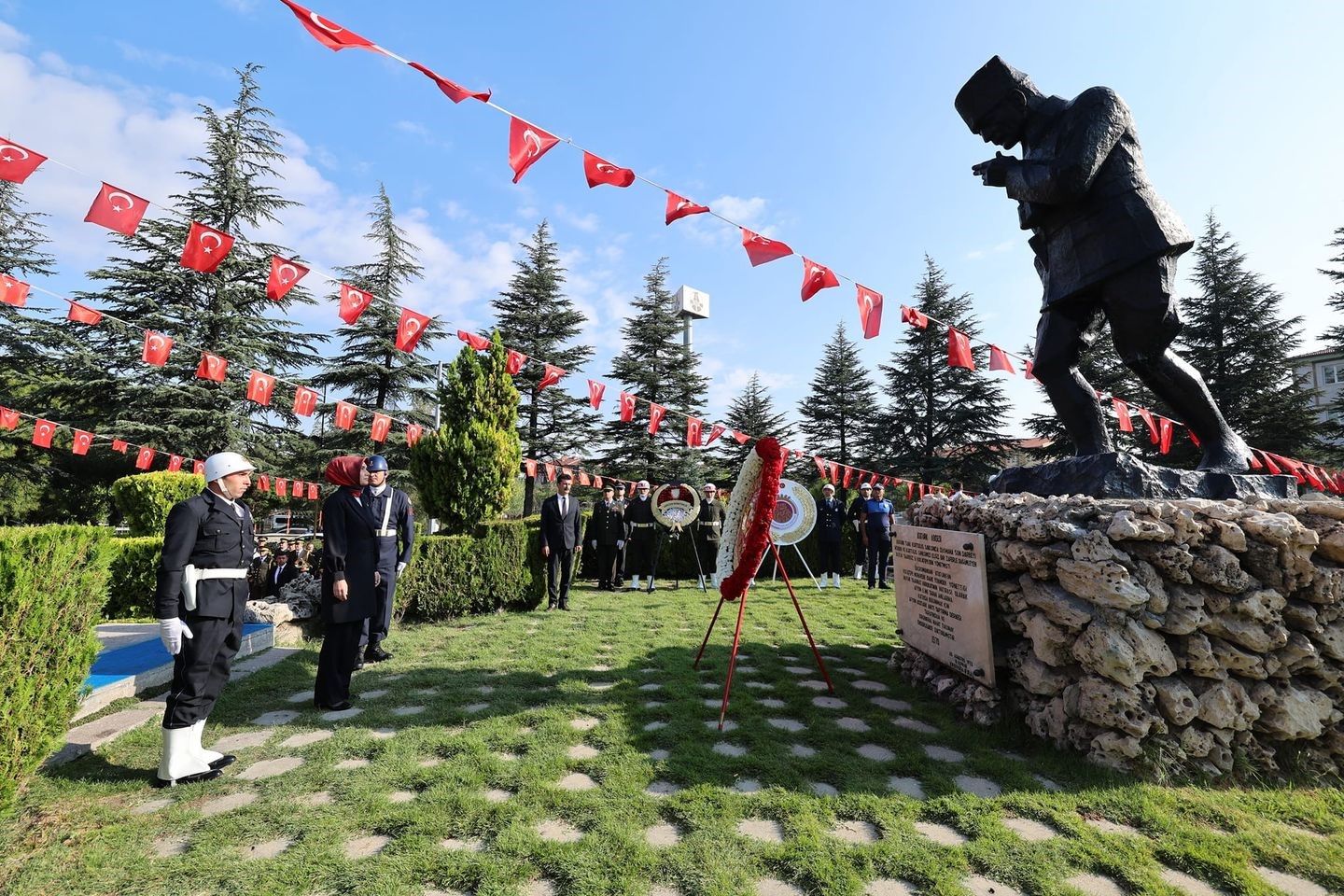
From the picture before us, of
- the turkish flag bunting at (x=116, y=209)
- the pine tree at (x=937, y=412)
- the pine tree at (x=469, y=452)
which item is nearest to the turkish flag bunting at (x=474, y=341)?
the pine tree at (x=469, y=452)

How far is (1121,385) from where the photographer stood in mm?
23094

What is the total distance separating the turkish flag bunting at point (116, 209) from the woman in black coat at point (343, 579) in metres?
3.69

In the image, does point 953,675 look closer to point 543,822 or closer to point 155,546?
point 543,822

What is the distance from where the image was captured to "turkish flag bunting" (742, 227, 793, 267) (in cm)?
661

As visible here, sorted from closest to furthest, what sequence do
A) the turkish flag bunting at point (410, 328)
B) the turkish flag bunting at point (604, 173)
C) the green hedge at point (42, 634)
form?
the green hedge at point (42, 634), the turkish flag bunting at point (604, 173), the turkish flag bunting at point (410, 328)

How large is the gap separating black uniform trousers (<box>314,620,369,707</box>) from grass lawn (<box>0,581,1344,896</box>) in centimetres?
17

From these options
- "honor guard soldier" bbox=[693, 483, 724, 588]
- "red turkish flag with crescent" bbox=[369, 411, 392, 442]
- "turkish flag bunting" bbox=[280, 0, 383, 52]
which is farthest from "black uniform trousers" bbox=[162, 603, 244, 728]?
"red turkish flag with crescent" bbox=[369, 411, 392, 442]

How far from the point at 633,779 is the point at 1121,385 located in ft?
91.2

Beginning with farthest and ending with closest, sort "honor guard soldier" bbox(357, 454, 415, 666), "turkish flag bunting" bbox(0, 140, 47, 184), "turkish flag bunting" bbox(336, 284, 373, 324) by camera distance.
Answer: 1. "turkish flag bunting" bbox(336, 284, 373, 324)
2. "honor guard soldier" bbox(357, 454, 415, 666)
3. "turkish flag bunting" bbox(0, 140, 47, 184)

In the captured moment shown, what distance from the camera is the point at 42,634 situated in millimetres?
2482

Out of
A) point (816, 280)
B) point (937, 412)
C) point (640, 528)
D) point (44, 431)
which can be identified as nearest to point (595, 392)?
point (640, 528)

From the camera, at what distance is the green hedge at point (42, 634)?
2.27 m

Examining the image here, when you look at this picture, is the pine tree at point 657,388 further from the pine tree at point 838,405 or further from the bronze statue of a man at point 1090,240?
the bronze statue of a man at point 1090,240

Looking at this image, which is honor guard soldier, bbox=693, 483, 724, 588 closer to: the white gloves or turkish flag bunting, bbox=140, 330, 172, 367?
the white gloves
